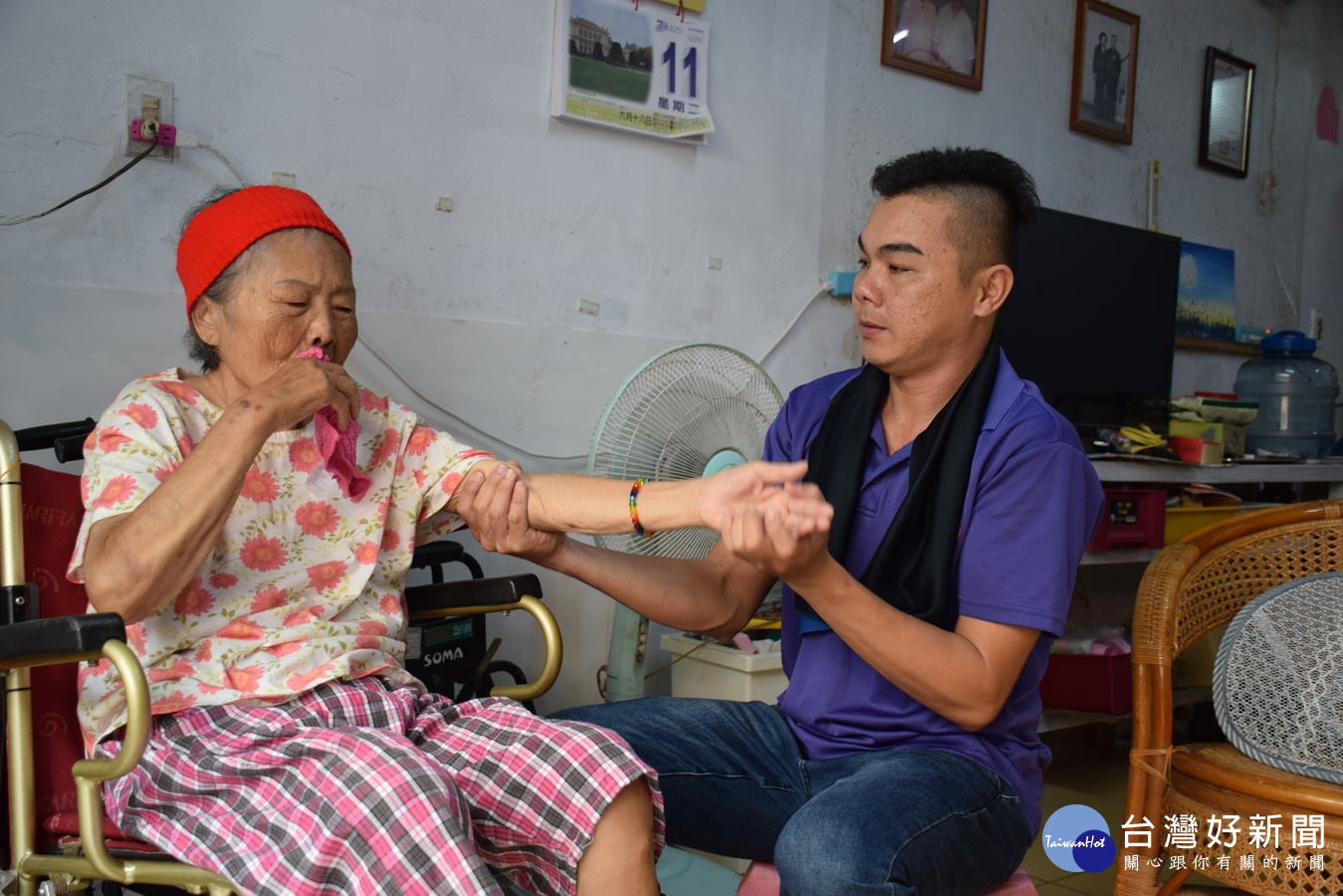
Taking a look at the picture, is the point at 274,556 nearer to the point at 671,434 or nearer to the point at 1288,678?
the point at 671,434

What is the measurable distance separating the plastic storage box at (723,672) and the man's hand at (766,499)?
108 cm

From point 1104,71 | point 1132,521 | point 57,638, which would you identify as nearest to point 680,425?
point 57,638

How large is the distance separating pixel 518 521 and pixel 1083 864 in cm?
184

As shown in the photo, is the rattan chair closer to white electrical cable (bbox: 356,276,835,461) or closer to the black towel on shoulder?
the black towel on shoulder

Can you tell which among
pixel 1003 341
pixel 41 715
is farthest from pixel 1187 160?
pixel 41 715

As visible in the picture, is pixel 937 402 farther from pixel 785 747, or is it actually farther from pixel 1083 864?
pixel 1083 864

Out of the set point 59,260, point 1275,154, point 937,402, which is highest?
point 1275,154

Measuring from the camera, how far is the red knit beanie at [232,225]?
4.80ft

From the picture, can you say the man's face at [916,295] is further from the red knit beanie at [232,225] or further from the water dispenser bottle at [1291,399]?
the water dispenser bottle at [1291,399]

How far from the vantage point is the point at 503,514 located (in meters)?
1.56

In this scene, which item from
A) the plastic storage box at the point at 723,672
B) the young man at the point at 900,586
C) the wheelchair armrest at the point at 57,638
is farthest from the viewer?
the plastic storage box at the point at 723,672

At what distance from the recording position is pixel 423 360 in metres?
2.40

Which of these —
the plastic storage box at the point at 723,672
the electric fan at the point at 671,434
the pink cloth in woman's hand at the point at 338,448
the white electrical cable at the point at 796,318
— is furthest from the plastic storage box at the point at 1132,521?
the pink cloth in woman's hand at the point at 338,448

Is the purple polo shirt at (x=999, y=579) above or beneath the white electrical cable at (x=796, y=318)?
beneath
